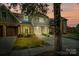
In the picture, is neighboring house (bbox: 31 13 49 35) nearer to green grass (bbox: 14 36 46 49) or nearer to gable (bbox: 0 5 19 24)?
green grass (bbox: 14 36 46 49)

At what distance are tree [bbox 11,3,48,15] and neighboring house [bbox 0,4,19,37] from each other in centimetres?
13

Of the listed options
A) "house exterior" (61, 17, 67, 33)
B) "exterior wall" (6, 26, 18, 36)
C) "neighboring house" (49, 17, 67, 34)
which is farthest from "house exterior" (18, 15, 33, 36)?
"house exterior" (61, 17, 67, 33)

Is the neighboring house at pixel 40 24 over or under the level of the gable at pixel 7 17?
under

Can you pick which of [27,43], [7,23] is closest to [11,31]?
[7,23]

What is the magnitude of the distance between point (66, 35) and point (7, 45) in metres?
0.74

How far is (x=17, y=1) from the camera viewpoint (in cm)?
365

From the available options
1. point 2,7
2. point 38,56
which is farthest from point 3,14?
point 38,56

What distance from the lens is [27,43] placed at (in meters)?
3.64

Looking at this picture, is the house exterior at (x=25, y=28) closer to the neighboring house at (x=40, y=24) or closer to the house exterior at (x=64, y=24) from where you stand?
the neighboring house at (x=40, y=24)

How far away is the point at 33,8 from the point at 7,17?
1.12 feet

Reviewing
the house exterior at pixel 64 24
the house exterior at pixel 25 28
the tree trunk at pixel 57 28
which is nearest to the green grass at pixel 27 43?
the house exterior at pixel 25 28

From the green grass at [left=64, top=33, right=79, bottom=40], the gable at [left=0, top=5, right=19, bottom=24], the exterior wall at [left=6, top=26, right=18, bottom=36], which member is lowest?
the green grass at [left=64, top=33, right=79, bottom=40]

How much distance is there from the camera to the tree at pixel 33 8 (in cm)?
366

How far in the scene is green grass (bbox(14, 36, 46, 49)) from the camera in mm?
3638
